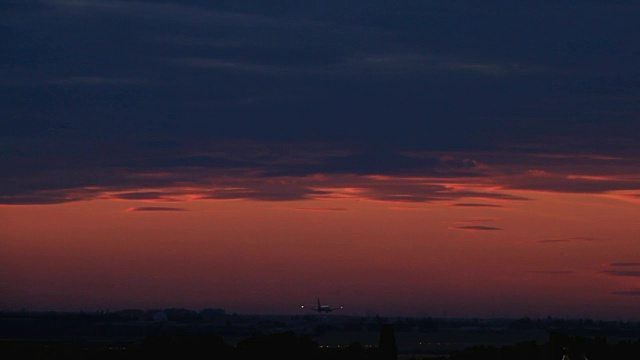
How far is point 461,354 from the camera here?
4879 inches

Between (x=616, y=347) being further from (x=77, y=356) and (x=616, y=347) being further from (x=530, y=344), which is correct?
(x=77, y=356)

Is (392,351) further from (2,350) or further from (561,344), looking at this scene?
(2,350)

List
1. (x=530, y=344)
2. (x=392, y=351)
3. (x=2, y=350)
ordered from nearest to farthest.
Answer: (x=392, y=351) < (x=2, y=350) < (x=530, y=344)

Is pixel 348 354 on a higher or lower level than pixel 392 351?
higher

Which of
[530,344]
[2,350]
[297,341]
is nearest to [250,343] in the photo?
[297,341]

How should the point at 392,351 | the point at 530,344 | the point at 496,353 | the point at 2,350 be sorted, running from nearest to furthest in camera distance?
the point at 392,351
the point at 2,350
the point at 496,353
the point at 530,344

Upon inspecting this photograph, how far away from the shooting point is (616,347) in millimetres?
125875

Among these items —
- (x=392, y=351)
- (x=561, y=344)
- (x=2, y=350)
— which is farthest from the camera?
(x=2, y=350)

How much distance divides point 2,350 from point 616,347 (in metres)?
49.9

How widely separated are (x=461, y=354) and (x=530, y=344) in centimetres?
1051

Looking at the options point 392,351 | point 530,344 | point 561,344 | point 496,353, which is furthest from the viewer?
point 530,344

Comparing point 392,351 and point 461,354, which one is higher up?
point 461,354

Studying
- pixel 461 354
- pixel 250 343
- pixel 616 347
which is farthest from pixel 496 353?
pixel 250 343

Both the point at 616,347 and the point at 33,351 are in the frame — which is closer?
the point at 33,351
